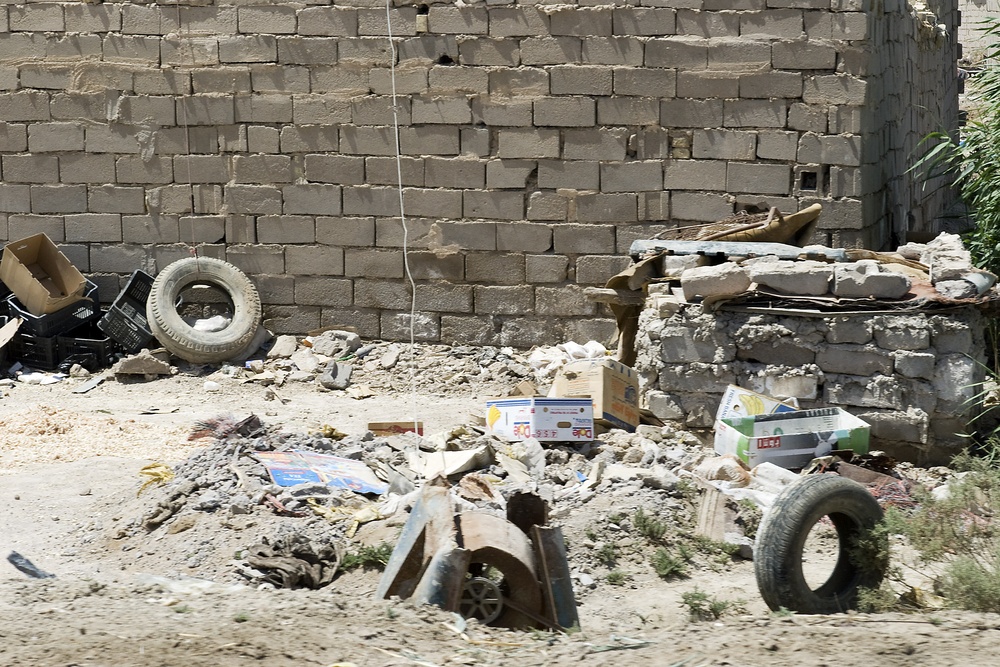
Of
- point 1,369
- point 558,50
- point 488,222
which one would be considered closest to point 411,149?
point 488,222

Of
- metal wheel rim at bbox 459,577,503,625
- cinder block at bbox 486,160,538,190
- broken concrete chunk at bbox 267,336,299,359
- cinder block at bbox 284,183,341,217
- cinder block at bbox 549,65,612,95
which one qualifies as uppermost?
cinder block at bbox 549,65,612,95

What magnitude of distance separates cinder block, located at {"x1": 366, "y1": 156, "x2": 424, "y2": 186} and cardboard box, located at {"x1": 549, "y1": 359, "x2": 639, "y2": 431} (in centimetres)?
243

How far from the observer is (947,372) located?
6.88m

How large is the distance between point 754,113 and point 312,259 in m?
3.70

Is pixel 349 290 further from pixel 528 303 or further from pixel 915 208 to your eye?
pixel 915 208

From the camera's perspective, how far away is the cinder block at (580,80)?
874cm

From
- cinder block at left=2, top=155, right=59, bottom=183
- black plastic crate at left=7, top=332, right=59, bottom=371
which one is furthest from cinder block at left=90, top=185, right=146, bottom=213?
black plastic crate at left=7, top=332, right=59, bottom=371

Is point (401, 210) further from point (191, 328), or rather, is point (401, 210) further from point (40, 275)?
point (40, 275)

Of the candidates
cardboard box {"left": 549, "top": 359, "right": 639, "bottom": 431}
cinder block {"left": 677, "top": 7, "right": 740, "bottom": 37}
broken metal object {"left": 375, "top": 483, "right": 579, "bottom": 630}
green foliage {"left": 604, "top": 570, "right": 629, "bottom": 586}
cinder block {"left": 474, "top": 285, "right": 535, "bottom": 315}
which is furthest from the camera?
cinder block {"left": 474, "top": 285, "right": 535, "bottom": 315}

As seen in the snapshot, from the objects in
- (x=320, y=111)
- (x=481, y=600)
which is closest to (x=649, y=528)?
(x=481, y=600)

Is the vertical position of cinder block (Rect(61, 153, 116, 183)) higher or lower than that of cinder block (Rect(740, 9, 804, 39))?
lower

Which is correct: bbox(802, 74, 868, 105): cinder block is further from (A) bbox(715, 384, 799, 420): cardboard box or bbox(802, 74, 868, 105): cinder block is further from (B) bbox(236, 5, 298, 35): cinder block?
(B) bbox(236, 5, 298, 35): cinder block

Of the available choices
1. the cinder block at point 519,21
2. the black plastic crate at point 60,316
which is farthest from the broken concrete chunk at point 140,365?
the cinder block at point 519,21

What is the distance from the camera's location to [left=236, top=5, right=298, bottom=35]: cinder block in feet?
29.7
